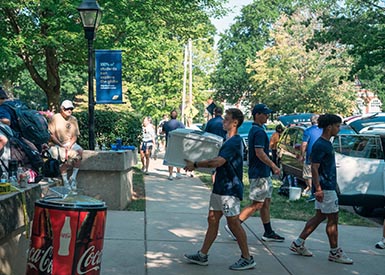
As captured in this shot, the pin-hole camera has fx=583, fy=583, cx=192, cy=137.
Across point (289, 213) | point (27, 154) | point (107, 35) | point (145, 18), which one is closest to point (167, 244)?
point (27, 154)

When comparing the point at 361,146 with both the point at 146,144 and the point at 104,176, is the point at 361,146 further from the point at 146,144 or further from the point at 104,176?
the point at 146,144

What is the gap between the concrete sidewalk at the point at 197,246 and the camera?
6.57 m

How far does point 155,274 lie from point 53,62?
16527 millimetres

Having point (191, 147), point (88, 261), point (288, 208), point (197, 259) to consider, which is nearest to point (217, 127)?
point (288, 208)

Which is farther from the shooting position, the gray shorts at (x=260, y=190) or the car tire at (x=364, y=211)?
the car tire at (x=364, y=211)

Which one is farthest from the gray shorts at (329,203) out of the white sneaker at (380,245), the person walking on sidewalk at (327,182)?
the white sneaker at (380,245)

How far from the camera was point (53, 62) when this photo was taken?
2145cm

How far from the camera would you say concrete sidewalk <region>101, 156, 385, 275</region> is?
6.57 m

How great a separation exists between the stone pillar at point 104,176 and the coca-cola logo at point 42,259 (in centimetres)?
570

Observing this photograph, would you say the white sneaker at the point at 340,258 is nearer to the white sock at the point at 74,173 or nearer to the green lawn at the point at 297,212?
the green lawn at the point at 297,212

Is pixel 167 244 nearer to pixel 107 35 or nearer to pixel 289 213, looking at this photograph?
pixel 289 213

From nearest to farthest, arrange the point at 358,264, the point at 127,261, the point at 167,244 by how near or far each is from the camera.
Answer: the point at 127,261, the point at 358,264, the point at 167,244

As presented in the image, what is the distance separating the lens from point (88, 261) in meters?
4.00

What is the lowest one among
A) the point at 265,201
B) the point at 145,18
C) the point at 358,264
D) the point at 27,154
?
the point at 358,264
